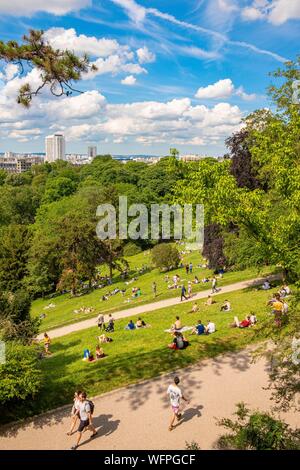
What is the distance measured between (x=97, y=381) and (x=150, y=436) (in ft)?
11.7

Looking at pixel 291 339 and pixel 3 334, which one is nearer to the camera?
pixel 291 339

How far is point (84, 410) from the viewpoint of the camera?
Result: 10180mm

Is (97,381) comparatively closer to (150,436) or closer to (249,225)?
(150,436)

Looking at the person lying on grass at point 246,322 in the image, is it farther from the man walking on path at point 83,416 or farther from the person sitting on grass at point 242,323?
the man walking on path at point 83,416

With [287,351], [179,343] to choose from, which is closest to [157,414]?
[179,343]

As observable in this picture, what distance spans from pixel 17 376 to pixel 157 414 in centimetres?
403

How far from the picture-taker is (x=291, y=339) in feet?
29.3

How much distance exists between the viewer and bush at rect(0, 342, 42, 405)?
35.4ft

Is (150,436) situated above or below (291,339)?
below

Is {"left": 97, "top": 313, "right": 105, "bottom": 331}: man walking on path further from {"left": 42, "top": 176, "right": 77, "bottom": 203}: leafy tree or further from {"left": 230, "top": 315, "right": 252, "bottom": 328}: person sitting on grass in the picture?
{"left": 42, "top": 176, "right": 77, "bottom": 203}: leafy tree

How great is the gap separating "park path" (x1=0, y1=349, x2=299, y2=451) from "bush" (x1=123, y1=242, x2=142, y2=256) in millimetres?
42098
